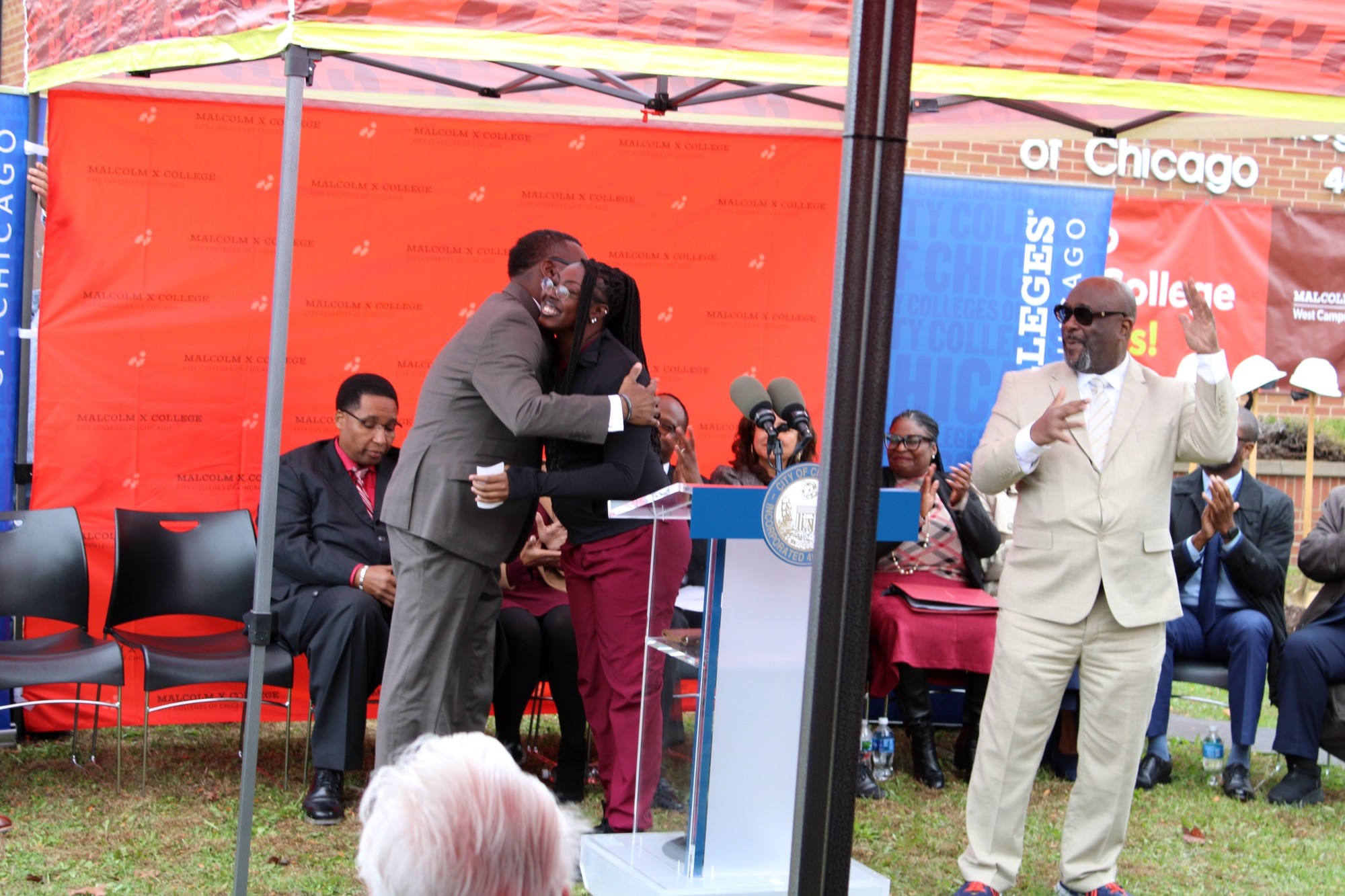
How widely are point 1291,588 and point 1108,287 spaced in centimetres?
692

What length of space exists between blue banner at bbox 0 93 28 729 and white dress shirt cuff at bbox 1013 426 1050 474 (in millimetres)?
4055

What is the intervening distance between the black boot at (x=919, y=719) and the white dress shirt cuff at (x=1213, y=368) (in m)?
2.26

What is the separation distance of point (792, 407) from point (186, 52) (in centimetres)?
197

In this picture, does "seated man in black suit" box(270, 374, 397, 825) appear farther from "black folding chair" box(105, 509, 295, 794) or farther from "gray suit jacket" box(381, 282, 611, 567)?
"gray suit jacket" box(381, 282, 611, 567)

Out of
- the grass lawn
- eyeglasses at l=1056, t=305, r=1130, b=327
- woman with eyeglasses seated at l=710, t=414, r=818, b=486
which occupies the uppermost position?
eyeglasses at l=1056, t=305, r=1130, b=327

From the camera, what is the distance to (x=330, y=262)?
6.06 meters

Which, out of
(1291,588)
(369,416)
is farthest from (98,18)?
(1291,588)

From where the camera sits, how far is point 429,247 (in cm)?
617

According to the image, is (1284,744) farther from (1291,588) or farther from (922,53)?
(1291,588)

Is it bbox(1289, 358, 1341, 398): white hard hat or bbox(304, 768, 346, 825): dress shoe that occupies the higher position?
bbox(1289, 358, 1341, 398): white hard hat

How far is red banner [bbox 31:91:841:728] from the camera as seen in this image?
5645 mm

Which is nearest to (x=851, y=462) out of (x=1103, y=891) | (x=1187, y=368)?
(x=1103, y=891)

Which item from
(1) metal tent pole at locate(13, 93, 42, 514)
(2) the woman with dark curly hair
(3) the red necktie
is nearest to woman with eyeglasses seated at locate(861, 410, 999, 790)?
(2) the woman with dark curly hair

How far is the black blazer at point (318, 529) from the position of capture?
17.1ft
